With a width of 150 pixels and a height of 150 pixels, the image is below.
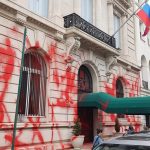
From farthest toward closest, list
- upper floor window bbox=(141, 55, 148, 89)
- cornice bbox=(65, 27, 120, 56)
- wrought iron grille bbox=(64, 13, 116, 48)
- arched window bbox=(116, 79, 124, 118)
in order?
upper floor window bbox=(141, 55, 148, 89) < arched window bbox=(116, 79, 124, 118) < wrought iron grille bbox=(64, 13, 116, 48) < cornice bbox=(65, 27, 120, 56)

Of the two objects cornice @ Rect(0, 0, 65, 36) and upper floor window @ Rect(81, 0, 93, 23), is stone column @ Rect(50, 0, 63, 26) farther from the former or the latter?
upper floor window @ Rect(81, 0, 93, 23)

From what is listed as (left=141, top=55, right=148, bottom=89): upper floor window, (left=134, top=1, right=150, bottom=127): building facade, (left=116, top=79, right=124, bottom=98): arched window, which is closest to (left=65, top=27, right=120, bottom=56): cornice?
(left=116, top=79, right=124, bottom=98): arched window

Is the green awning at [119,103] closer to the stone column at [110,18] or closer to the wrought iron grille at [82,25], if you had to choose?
the wrought iron grille at [82,25]

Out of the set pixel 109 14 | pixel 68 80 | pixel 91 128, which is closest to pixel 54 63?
pixel 68 80

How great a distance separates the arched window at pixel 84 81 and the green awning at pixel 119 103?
1.18m

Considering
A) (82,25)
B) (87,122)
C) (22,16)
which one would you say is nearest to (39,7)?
(22,16)

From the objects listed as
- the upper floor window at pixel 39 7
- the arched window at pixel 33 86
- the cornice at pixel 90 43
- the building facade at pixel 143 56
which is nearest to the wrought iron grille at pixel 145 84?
the building facade at pixel 143 56

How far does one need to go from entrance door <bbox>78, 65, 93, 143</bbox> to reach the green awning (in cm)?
114

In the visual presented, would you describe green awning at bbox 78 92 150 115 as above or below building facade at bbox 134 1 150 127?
below

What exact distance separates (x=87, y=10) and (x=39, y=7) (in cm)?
510

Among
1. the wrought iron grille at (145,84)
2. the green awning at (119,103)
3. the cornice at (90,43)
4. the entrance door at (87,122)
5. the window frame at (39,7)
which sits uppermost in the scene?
the window frame at (39,7)

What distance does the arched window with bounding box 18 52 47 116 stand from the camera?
13430 millimetres

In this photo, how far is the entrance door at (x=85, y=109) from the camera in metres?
17.7

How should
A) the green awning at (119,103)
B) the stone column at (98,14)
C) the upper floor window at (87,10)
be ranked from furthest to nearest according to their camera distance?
the stone column at (98,14) → the upper floor window at (87,10) → the green awning at (119,103)
